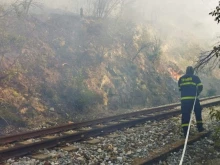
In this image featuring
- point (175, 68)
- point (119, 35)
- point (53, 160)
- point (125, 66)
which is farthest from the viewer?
point (175, 68)

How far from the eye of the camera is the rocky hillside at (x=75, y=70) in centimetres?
1102

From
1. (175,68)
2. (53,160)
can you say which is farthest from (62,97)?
(175,68)

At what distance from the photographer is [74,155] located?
6309 millimetres

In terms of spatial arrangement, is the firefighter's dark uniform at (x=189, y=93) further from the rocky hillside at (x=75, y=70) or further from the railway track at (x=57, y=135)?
the rocky hillside at (x=75, y=70)

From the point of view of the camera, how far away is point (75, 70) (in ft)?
46.3

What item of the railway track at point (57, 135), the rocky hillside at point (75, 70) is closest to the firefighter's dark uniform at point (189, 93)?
the railway track at point (57, 135)

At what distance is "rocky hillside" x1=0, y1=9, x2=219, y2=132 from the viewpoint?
36.2 ft

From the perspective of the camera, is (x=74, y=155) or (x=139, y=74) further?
(x=139, y=74)

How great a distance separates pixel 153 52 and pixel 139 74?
128 inches

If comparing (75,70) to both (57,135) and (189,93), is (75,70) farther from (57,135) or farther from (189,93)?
(189,93)

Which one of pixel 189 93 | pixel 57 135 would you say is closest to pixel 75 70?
pixel 57 135

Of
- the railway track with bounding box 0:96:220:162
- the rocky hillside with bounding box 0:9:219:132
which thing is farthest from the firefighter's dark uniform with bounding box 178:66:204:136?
the rocky hillside with bounding box 0:9:219:132

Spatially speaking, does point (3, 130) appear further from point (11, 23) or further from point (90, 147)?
point (11, 23)

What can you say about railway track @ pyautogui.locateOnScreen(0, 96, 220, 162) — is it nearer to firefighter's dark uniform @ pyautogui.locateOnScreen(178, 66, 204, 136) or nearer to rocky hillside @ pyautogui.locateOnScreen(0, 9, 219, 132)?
rocky hillside @ pyautogui.locateOnScreen(0, 9, 219, 132)
